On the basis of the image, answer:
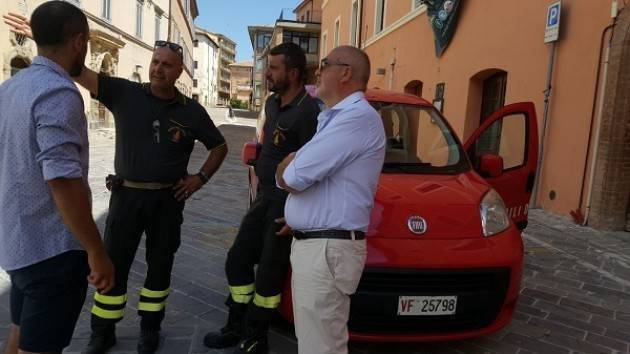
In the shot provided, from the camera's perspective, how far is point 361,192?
2.15 m

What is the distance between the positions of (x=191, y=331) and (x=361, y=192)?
1.89m

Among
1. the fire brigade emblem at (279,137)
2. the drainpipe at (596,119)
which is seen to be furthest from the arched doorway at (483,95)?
the fire brigade emblem at (279,137)

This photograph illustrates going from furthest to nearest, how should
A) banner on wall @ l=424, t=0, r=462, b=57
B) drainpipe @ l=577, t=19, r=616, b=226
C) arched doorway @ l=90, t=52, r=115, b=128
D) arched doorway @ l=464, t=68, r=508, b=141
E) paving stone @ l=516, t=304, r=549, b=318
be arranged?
arched doorway @ l=90, t=52, r=115, b=128
banner on wall @ l=424, t=0, r=462, b=57
arched doorway @ l=464, t=68, r=508, b=141
drainpipe @ l=577, t=19, r=616, b=226
paving stone @ l=516, t=304, r=549, b=318

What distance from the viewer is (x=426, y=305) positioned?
2.86 metres

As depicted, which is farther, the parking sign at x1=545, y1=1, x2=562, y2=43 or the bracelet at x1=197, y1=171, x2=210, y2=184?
the parking sign at x1=545, y1=1, x2=562, y2=43

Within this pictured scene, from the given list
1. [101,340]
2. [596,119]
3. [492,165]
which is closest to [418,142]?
[492,165]

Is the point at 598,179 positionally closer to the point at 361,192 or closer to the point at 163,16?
the point at 361,192

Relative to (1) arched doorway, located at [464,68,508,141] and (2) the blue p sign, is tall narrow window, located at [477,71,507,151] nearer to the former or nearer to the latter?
(1) arched doorway, located at [464,68,508,141]

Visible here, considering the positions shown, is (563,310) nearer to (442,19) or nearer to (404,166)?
(404,166)

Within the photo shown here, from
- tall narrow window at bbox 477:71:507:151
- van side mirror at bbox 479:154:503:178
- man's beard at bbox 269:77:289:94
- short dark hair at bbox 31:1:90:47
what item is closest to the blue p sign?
tall narrow window at bbox 477:71:507:151

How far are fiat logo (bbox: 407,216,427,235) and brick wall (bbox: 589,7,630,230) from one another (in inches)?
207

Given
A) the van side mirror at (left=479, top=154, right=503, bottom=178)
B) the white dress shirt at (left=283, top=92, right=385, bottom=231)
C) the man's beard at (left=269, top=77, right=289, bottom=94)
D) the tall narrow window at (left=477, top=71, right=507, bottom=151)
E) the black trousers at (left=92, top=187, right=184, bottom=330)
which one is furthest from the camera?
the tall narrow window at (left=477, top=71, right=507, bottom=151)

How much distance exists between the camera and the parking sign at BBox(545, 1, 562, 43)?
26.0ft

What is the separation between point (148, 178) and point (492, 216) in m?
2.21
